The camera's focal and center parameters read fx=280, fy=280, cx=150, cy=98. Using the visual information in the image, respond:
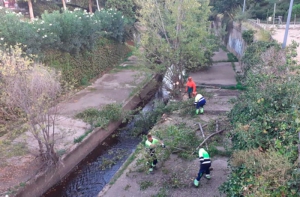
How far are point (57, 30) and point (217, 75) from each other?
1227cm

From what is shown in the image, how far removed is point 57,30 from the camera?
1792 cm

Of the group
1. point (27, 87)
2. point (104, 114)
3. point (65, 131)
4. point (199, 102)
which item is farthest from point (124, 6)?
point (27, 87)

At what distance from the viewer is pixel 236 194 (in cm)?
593

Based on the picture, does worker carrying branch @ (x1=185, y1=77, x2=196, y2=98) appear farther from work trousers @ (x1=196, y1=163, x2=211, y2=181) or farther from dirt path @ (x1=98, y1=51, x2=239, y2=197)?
work trousers @ (x1=196, y1=163, x2=211, y2=181)

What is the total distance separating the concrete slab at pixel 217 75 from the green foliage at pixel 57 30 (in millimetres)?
8760

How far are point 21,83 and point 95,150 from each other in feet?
18.9

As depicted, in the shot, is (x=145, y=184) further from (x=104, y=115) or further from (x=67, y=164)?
(x=104, y=115)

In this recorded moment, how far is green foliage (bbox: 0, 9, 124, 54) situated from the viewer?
48.0 feet

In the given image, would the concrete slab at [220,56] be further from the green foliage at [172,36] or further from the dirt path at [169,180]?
the dirt path at [169,180]

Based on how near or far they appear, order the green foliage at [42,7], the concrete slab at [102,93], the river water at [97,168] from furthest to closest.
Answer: the green foliage at [42,7] → the concrete slab at [102,93] → the river water at [97,168]

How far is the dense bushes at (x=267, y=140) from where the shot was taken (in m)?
5.49

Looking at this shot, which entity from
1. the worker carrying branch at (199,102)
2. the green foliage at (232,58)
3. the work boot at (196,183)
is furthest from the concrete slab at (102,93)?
the green foliage at (232,58)

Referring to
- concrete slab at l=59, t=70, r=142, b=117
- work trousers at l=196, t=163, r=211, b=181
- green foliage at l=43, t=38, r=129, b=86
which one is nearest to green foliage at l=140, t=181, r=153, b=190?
work trousers at l=196, t=163, r=211, b=181

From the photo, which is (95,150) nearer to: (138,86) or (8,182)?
(8,182)
